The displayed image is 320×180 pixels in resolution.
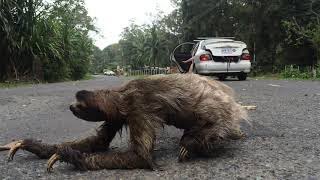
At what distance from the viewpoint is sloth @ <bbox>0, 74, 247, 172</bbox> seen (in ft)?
Answer: 11.0

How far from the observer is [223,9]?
1657 inches

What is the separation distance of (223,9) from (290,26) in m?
13.7

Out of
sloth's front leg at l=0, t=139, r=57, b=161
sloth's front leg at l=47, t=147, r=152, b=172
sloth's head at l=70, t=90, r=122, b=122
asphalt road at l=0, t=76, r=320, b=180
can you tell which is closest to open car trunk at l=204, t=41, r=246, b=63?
asphalt road at l=0, t=76, r=320, b=180

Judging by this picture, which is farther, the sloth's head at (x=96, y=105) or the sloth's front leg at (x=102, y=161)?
the sloth's head at (x=96, y=105)

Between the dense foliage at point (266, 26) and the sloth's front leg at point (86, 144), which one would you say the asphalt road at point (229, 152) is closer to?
the sloth's front leg at point (86, 144)

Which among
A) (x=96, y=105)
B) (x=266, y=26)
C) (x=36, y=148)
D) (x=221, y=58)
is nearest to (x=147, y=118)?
(x=96, y=105)

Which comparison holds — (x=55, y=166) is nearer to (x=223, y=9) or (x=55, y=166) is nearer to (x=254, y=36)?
(x=254, y=36)

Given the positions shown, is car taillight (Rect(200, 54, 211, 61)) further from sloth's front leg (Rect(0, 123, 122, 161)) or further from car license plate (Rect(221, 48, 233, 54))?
sloth's front leg (Rect(0, 123, 122, 161))

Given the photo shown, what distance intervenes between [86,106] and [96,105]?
7 centimetres

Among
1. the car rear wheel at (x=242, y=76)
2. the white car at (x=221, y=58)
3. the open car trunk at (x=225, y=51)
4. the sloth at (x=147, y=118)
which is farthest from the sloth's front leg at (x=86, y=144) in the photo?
the car rear wheel at (x=242, y=76)

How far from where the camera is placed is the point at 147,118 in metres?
3.42

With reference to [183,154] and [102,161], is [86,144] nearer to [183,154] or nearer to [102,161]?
[102,161]

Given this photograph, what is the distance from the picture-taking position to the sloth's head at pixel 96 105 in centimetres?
343

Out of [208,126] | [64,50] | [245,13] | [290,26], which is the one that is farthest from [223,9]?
[208,126]
